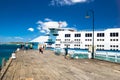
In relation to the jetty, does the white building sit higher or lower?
higher

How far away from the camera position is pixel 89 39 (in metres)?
74.6

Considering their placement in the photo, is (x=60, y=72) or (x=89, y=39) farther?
(x=89, y=39)

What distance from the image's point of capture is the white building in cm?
6894

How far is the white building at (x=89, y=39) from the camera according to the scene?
68.9 m

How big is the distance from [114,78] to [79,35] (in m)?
64.7

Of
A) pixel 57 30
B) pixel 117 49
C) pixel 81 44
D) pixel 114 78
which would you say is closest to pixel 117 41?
pixel 117 49

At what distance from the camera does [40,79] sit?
36.8 feet

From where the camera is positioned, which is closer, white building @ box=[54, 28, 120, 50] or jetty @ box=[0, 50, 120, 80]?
jetty @ box=[0, 50, 120, 80]

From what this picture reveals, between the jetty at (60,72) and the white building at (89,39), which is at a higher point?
the white building at (89,39)

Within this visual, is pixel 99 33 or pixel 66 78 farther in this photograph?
pixel 99 33

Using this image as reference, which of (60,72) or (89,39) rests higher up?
(89,39)

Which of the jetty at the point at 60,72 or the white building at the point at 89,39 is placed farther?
the white building at the point at 89,39

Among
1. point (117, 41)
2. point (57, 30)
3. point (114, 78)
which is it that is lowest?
point (114, 78)

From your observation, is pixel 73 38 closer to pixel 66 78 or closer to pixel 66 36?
pixel 66 36
